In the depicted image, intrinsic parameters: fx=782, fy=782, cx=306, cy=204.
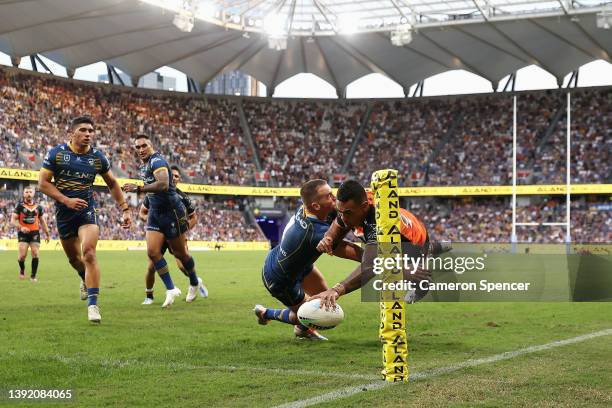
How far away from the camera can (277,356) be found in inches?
289

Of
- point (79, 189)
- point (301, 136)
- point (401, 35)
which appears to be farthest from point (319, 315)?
point (301, 136)

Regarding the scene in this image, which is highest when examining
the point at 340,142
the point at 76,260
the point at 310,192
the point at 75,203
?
the point at 340,142

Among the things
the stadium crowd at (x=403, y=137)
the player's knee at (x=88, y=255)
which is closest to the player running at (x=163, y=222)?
the player's knee at (x=88, y=255)

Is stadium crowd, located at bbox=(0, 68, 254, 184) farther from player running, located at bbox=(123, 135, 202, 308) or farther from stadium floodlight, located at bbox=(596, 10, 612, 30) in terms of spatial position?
player running, located at bbox=(123, 135, 202, 308)

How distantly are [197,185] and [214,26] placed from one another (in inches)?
516

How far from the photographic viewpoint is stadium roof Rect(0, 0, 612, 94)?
146 feet

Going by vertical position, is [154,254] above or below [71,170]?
below

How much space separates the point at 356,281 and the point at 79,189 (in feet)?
17.7

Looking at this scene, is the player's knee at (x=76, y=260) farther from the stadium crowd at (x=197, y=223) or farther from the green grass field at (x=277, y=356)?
the stadium crowd at (x=197, y=223)

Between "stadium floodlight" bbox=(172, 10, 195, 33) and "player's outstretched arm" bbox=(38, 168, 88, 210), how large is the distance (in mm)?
33364

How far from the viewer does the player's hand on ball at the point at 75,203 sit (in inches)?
392

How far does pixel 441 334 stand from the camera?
357 inches

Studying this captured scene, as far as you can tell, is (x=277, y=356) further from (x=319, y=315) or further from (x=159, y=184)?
(x=159, y=184)

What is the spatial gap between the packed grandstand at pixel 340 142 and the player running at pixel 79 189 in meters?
39.0
